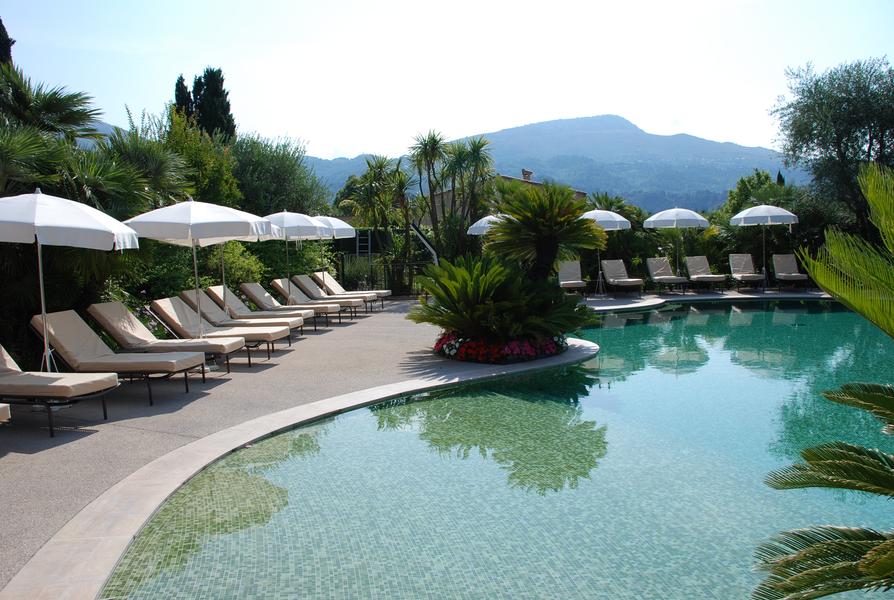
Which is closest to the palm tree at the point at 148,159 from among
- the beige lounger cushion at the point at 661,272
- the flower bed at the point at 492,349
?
the flower bed at the point at 492,349

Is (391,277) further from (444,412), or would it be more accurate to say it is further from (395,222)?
(444,412)

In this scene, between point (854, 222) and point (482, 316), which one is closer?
point (482, 316)

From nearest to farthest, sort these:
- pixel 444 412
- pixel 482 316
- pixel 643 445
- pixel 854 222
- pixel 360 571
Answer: pixel 360 571 → pixel 643 445 → pixel 444 412 → pixel 482 316 → pixel 854 222

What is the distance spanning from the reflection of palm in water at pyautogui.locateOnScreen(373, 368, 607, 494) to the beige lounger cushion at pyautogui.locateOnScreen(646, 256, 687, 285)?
1132 centimetres

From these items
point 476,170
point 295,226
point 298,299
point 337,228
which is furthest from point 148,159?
point 476,170

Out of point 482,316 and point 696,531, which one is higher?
point 482,316

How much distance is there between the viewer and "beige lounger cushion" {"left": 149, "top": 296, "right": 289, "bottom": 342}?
10672mm

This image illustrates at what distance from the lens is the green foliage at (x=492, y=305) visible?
35.9ft

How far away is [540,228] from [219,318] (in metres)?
5.83

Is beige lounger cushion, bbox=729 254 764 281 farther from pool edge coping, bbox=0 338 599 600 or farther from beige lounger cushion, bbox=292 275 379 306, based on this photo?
pool edge coping, bbox=0 338 599 600

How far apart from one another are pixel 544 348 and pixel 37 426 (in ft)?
23.6

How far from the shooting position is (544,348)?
11469 millimetres

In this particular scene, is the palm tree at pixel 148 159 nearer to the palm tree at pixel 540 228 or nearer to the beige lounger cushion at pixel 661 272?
the palm tree at pixel 540 228

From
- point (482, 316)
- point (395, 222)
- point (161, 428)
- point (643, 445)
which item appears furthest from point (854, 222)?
point (161, 428)
